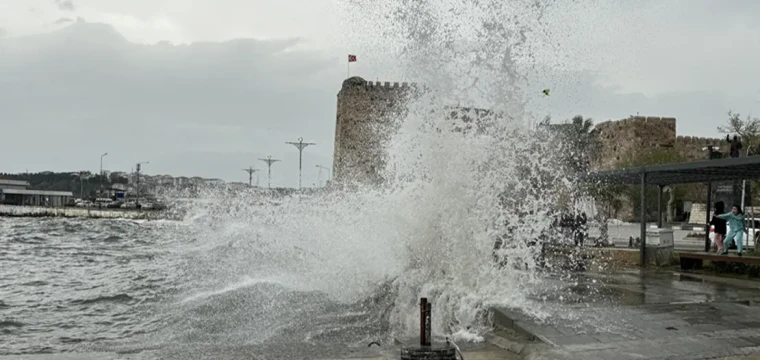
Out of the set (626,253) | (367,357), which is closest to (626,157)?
(626,253)

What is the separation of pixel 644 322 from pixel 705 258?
6694mm

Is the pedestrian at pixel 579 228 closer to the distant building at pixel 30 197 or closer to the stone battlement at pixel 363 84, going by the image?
the stone battlement at pixel 363 84

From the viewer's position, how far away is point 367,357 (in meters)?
6.40

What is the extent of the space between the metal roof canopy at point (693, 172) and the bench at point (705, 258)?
159 centimetres

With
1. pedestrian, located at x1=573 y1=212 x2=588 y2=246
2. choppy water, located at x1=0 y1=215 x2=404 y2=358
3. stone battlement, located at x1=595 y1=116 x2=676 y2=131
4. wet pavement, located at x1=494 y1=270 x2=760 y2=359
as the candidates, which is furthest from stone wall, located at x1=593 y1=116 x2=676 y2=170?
wet pavement, located at x1=494 y1=270 x2=760 y2=359

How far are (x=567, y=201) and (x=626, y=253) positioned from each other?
28.0 ft

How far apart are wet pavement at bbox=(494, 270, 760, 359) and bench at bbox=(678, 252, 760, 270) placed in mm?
1695

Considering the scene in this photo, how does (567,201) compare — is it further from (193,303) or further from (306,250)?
(193,303)

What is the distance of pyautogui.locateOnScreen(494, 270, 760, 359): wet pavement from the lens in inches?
248

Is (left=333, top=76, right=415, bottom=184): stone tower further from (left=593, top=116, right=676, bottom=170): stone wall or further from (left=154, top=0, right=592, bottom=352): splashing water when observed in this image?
(left=154, top=0, right=592, bottom=352): splashing water

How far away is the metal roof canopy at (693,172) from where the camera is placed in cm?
1137

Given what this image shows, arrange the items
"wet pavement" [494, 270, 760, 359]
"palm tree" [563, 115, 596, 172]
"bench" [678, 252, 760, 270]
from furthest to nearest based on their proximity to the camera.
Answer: "palm tree" [563, 115, 596, 172]
"bench" [678, 252, 760, 270]
"wet pavement" [494, 270, 760, 359]

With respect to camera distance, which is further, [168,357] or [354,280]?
[354,280]

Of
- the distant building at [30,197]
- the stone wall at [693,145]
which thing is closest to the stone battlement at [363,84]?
the stone wall at [693,145]
